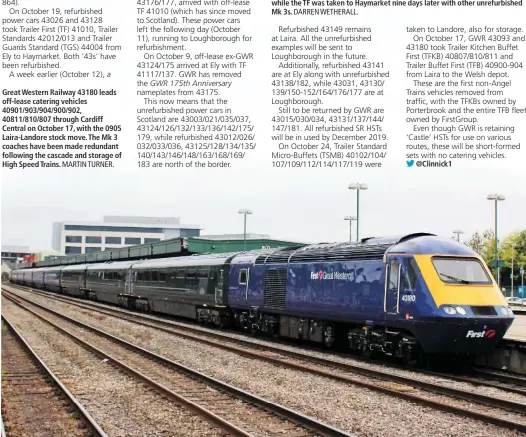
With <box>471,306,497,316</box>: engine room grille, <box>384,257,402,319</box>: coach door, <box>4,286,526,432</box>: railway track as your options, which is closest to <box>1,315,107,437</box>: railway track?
<box>4,286,526,432</box>: railway track

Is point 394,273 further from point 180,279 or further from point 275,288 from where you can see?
point 180,279

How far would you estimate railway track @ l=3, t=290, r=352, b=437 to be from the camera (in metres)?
9.94

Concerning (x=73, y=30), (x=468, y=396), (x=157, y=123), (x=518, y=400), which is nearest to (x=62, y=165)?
(x=157, y=123)

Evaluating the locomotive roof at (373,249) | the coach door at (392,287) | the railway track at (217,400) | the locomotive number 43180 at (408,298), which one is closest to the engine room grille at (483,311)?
the locomotive number 43180 at (408,298)

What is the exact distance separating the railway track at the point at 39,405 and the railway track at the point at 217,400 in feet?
5.82

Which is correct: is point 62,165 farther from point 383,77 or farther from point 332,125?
point 383,77

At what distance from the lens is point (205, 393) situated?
517 inches

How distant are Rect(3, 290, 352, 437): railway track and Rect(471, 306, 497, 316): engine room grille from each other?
592 centimetres

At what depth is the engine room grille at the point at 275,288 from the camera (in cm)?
2206

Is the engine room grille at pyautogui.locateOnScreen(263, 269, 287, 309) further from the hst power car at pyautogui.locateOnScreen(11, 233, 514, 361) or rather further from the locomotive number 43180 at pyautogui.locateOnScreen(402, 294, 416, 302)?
the locomotive number 43180 at pyautogui.locateOnScreen(402, 294, 416, 302)

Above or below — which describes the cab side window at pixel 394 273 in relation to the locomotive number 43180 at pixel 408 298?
above

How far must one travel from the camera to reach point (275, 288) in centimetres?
2269

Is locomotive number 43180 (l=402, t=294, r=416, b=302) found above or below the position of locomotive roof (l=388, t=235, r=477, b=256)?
below

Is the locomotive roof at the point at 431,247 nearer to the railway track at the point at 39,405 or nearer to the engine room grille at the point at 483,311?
the engine room grille at the point at 483,311
